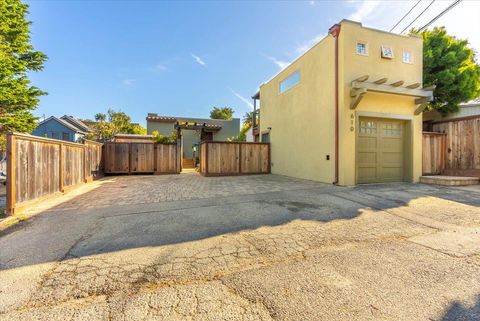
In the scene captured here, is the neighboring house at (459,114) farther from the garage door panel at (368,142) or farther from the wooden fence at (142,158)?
the wooden fence at (142,158)

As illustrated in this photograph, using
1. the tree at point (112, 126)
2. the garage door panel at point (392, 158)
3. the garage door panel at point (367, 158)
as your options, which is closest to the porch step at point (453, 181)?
the garage door panel at point (392, 158)

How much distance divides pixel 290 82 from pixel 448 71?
24.2 feet

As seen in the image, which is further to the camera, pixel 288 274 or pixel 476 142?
pixel 476 142

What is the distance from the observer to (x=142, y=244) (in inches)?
109

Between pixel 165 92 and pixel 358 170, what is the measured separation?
19778 mm

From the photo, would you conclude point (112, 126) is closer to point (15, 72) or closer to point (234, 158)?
point (15, 72)

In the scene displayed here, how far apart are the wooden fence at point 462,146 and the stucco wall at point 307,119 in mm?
5423

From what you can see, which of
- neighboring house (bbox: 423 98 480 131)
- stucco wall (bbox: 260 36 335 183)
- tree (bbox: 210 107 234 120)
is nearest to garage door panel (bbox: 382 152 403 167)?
stucco wall (bbox: 260 36 335 183)

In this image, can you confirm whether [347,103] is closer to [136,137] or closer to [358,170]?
→ [358,170]

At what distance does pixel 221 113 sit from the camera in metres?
37.9

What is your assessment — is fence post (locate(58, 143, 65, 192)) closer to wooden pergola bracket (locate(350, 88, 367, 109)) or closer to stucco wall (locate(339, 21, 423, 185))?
stucco wall (locate(339, 21, 423, 185))

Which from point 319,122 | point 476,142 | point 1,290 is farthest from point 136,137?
point 476,142

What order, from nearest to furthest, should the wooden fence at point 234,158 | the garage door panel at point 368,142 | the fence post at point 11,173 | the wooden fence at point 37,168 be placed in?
the fence post at point 11,173
the wooden fence at point 37,168
the garage door panel at point 368,142
the wooden fence at point 234,158

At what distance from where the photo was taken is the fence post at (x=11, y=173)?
3875 mm
